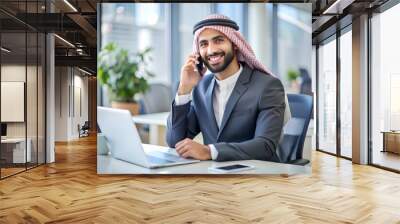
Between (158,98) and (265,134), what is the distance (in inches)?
59.5

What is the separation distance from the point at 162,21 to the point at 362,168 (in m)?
4.50

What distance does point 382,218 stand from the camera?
3.85 meters

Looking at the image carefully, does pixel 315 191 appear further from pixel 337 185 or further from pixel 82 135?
pixel 82 135

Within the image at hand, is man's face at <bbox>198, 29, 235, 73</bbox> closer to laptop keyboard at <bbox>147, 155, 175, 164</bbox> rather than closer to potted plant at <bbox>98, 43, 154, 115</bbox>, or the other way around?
potted plant at <bbox>98, 43, 154, 115</bbox>

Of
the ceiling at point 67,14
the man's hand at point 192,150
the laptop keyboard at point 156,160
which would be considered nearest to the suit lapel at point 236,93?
the man's hand at point 192,150

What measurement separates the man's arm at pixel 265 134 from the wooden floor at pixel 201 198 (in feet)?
1.48

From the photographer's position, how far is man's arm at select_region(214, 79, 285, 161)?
5.20 metres

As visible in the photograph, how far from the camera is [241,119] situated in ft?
17.0

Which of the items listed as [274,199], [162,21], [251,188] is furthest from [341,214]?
[162,21]

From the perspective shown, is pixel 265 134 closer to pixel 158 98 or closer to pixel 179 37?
pixel 158 98

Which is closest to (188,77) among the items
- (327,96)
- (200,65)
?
(200,65)

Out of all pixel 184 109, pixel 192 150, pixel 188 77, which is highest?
pixel 188 77

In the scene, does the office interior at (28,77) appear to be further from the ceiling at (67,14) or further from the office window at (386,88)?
the office window at (386,88)

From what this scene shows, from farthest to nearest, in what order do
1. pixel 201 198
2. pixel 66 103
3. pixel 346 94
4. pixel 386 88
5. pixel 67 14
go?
pixel 66 103
pixel 346 94
pixel 67 14
pixel 386 88
pixel 201 198
